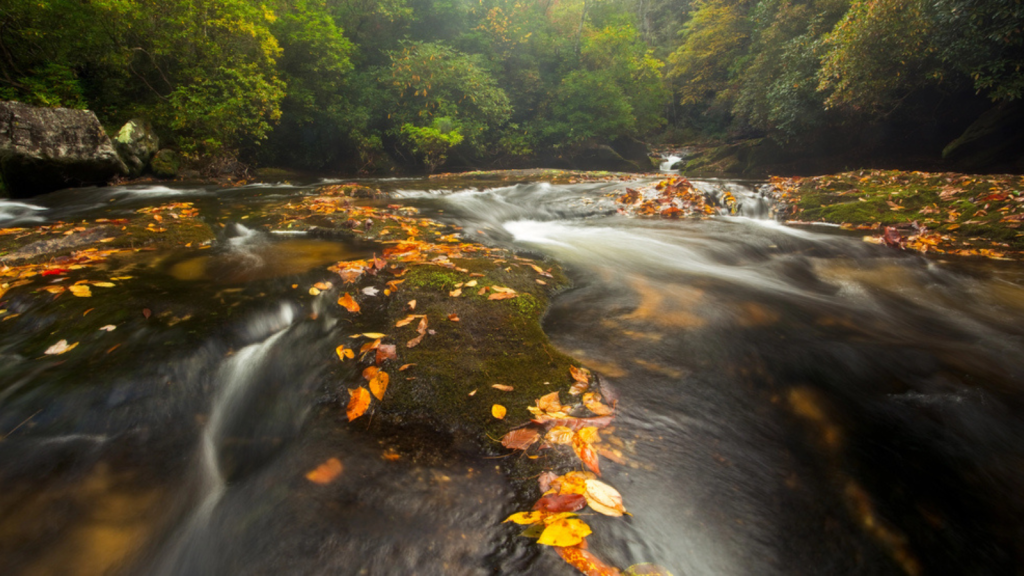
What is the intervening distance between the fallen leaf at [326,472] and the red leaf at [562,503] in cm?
78

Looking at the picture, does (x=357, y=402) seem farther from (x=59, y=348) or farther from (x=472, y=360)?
(x=59, y=348)

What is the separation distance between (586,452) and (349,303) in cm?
190

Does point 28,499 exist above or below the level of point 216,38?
below

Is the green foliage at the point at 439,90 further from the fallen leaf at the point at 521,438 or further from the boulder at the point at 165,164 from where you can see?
the fallen leaf at the point at 521,438

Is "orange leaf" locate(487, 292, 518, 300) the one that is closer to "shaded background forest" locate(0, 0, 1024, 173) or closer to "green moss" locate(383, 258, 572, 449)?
"green moss" locate(383, 258, 572, 449)

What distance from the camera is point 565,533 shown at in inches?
49.2

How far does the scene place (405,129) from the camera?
15867 millimetres

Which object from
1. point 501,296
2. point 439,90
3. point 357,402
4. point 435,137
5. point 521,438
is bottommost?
point 357,402

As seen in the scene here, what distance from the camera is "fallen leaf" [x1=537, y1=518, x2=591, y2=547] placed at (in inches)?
48.2

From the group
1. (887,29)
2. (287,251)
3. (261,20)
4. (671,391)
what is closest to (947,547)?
(671,391)

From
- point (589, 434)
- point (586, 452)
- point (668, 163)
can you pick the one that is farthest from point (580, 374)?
point (668, 163)

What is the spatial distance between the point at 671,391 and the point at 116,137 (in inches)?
537

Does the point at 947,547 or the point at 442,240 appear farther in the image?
the point at 442,240

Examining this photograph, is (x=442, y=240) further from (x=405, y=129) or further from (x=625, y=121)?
(x=625, y=121)
